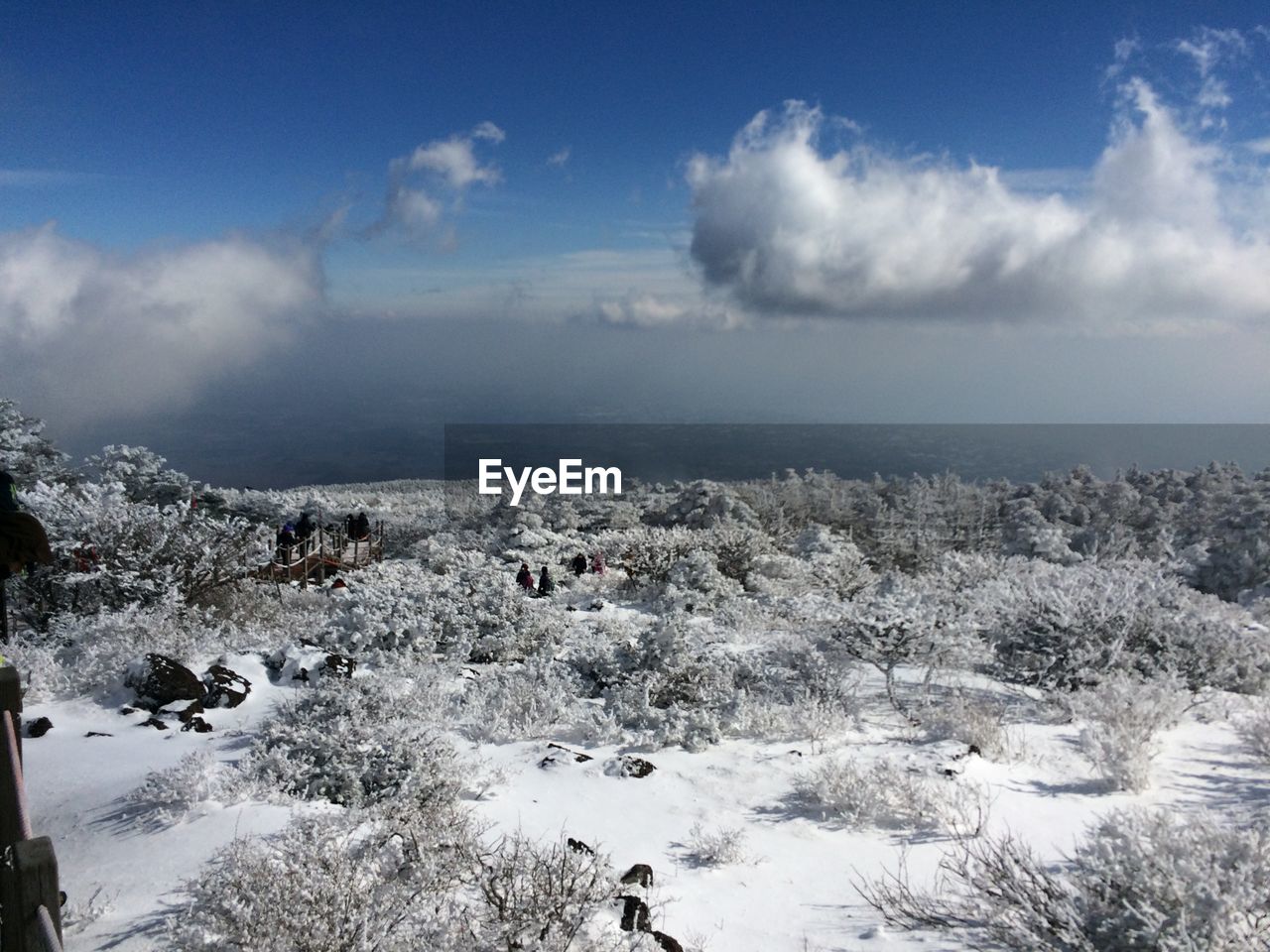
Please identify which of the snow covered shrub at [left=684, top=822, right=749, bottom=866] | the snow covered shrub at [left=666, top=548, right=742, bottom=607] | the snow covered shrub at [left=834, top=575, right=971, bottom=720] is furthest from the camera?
the snow covered shrub at [left=666, top=548, right=742, bottom=607]

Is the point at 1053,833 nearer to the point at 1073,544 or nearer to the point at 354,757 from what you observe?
the point at 354,757

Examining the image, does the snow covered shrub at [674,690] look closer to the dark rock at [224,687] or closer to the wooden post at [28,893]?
the dark rock at [224,687]

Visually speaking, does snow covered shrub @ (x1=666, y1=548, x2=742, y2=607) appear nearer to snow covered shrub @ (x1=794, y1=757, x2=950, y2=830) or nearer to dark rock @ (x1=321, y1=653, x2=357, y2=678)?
dark rock @ (x1=321, y1=653, x2=357, y2=678)

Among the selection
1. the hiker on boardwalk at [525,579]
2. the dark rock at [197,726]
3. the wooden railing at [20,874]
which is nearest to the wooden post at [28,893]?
the wooden railing at [20,874]

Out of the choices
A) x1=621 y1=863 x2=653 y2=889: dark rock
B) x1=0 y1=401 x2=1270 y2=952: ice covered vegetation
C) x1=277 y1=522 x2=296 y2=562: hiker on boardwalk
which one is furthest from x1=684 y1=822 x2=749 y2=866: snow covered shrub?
x1=277 y1=522 x2=296 y2=562: hiker on boardwalk

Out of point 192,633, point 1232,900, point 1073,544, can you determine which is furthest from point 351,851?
point 1073,544

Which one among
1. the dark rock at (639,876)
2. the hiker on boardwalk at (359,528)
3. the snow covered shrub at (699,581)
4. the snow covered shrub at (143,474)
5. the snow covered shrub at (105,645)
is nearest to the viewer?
the dark rock at (639,876)

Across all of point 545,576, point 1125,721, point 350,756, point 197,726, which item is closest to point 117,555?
point 197,726
